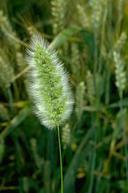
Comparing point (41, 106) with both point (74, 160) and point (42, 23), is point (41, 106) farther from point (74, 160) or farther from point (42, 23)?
point (42, 23)

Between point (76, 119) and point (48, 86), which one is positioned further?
point (76, 119)

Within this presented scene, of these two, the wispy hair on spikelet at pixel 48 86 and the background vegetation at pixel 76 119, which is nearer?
the wispy hair on spikelet at pixel 48 86

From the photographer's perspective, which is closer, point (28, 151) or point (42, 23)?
point (28, 151)

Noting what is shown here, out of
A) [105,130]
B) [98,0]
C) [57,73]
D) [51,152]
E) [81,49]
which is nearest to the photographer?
[57,73]

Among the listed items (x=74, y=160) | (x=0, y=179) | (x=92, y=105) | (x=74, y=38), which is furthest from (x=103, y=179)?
(x=74, y=38)

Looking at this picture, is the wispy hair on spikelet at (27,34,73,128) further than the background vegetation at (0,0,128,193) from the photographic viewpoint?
No
